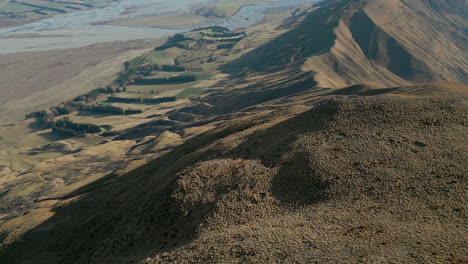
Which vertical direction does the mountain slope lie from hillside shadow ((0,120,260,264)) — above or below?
above

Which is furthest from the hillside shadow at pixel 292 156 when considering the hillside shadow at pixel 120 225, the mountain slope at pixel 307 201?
the hillside shadow at pixel 120 225

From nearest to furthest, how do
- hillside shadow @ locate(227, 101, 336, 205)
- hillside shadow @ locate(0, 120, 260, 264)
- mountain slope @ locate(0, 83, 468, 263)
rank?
mountain slope @ locate(0, 83, 468, 263), hillside shadow @ locate(0, 120, 260, 264), hillside shadow @ locate(227, 101, 336, 205)

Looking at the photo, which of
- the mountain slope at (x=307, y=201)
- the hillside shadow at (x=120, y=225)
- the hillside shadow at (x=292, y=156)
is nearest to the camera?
the mountain slope at (x=307, y=201)

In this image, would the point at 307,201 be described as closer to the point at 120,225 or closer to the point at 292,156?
the point at 292,156

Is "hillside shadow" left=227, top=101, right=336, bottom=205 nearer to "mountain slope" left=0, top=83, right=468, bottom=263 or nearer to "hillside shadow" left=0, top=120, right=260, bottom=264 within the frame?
"mountain slope" left=0, top=83, right=468, bottom=263

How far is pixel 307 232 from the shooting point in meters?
36.8

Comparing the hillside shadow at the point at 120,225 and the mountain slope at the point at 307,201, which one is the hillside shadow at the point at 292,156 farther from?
the hillside shadow at the point at 120,225

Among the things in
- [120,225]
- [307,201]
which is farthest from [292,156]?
[120,225]

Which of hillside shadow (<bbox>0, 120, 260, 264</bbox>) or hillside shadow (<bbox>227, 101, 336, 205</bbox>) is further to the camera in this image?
hillside shadow (<bbox>227, 101, 336, 205</bbox>)

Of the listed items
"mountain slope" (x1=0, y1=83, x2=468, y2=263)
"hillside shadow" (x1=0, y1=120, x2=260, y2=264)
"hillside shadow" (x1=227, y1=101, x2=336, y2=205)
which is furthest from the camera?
"hillside shadow" (x1=227, y1=101, x2=336, y2=205)

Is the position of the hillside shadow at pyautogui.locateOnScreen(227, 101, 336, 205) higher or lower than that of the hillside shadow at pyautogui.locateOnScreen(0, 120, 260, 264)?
higher

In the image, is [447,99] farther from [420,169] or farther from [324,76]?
[324,76]

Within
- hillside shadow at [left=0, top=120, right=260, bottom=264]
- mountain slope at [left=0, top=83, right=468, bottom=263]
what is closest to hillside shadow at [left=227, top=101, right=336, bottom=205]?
mountain slope at [left=0, top=83, right=468, bottom=263]

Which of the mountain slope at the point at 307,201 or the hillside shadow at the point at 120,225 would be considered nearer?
the mountain slope at the point at 307,201
